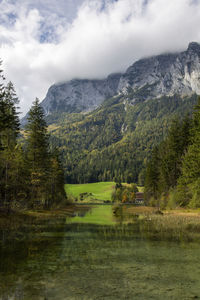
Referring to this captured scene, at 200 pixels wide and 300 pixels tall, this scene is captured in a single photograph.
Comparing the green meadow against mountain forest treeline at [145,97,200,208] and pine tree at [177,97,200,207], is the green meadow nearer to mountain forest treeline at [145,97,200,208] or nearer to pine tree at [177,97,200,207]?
mountain forest treeline at [145,97,200,208]

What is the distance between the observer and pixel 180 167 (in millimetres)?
58531

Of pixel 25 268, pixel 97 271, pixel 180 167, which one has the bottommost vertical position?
pixel 97 271

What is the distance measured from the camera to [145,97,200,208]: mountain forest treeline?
46.5 m

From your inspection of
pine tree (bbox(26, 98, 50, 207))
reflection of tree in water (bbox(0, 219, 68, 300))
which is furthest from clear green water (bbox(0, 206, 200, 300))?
pine tree (bbox(26, 98, 50, 207))

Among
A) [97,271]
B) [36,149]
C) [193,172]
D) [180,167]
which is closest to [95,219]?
[36,149]

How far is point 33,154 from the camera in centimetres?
5116

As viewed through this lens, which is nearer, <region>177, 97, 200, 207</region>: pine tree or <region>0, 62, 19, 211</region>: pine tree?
<region>0, 62, 19, 211</region>: pine tree

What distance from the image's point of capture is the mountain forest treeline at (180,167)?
46.5m

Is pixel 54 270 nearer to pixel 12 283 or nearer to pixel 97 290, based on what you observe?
pixel 12 283

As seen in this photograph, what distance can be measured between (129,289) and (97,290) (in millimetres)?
1256

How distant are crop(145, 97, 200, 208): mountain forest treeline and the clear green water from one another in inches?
1140

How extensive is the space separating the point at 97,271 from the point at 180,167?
49.5 meters

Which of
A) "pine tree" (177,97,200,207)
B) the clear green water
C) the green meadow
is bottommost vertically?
the green meadow

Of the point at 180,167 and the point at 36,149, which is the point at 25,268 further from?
the point at 180,167
